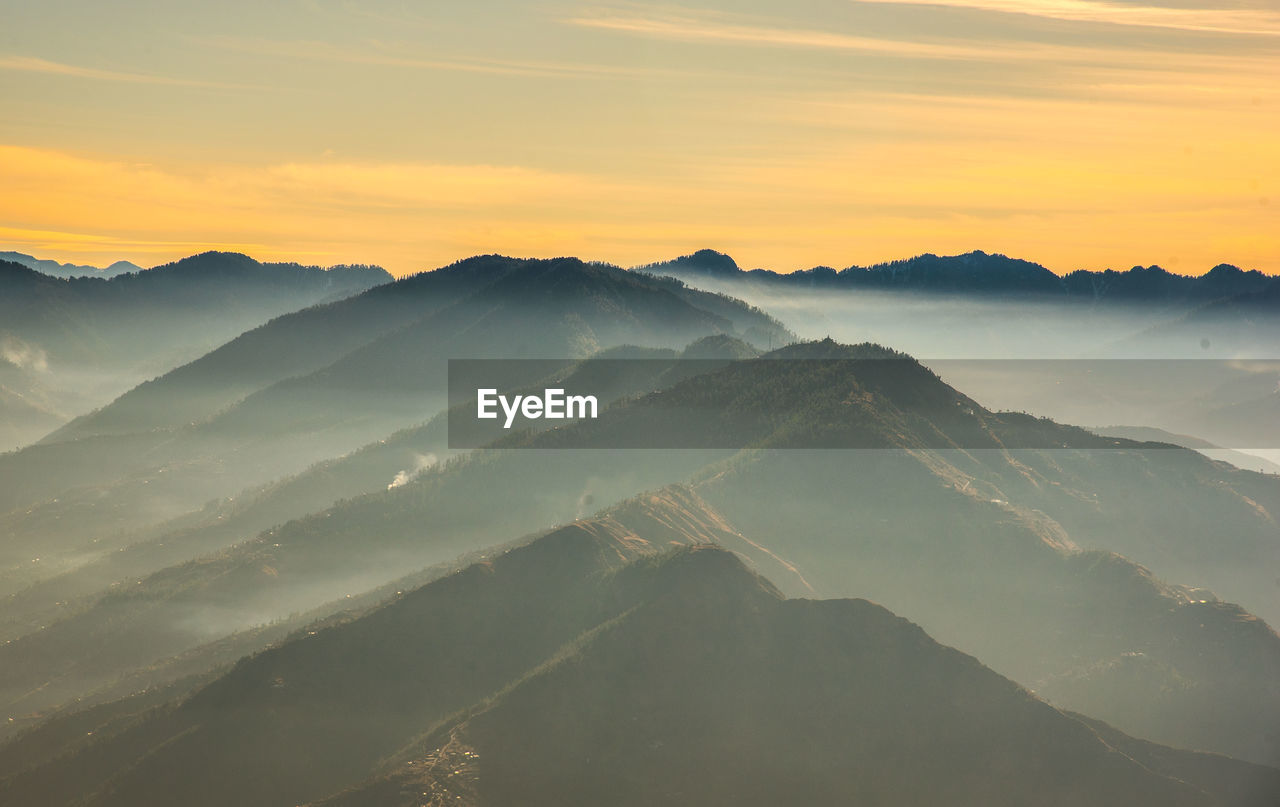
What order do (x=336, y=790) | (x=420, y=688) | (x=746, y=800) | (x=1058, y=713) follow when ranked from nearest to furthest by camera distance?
(x=746, y=800), (x=1058, y=713), (x=336, y=790), (x=420, y=688)

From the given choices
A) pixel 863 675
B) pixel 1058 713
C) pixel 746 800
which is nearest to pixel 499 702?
pixel 746 800

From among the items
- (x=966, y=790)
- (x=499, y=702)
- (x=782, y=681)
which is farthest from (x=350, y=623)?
(x=966, y=790)

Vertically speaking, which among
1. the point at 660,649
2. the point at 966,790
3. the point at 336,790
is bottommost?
the point at 336,790

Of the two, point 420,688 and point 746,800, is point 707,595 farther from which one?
point 420,688

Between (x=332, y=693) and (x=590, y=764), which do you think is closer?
(x=590, y=764)

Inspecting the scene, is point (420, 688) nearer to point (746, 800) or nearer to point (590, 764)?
point (590, 764)

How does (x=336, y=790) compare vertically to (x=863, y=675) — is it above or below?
below

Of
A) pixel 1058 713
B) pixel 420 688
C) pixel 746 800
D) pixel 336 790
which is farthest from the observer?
pixel 420 688
